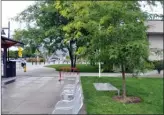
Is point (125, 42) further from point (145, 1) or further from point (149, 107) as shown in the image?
point (145, 1)

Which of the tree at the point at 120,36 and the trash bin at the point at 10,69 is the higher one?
the tree at the point at 120,36

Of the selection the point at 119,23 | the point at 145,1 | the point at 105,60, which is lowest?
the point at 105,60

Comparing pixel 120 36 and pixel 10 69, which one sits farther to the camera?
pixel 10 69

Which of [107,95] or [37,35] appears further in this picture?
A: [37,35]

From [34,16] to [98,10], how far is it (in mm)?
17594

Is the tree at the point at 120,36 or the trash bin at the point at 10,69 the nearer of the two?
the tree at the point at 120,36

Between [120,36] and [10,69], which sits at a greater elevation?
[120,36]

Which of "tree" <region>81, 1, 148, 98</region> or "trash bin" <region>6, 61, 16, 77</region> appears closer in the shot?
"tree" <region>81, 1, 148, 98</region>

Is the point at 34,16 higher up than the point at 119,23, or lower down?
higher up

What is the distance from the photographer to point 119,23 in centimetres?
1003

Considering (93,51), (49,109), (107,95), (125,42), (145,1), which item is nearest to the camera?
(49,109)

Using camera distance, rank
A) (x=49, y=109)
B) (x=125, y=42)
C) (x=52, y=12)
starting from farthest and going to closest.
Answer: (x=52, y=12), (x=125, y=42), (x=49, y=109)

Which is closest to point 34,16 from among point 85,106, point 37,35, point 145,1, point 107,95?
point 37,35

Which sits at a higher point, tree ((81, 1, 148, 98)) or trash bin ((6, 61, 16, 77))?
tree ((81, 1, 148, 98))
